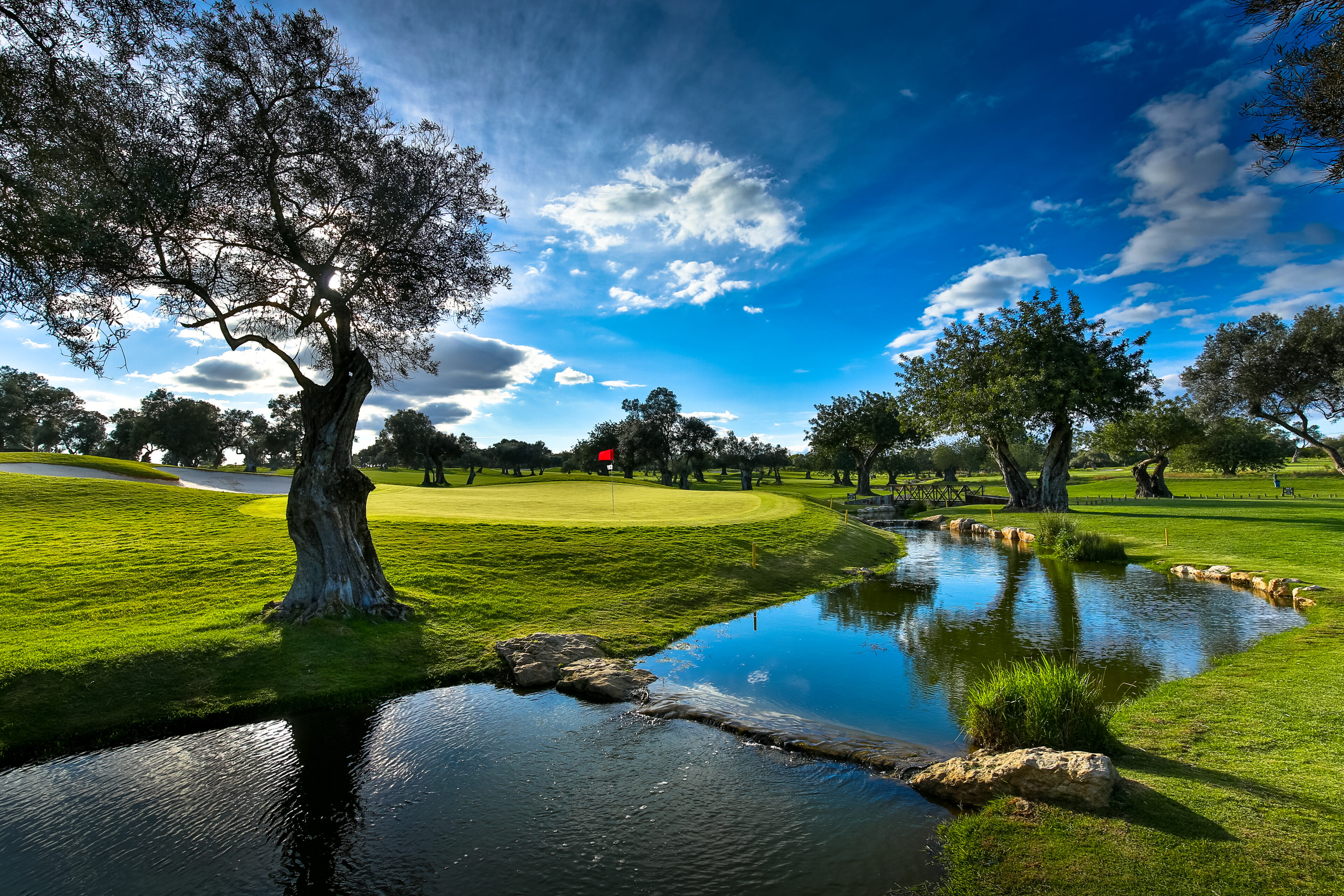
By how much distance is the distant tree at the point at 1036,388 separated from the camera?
36969mm

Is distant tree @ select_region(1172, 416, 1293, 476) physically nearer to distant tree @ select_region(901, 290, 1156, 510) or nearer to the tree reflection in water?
distant tree @ select_region(901, 290, 1156, 510)

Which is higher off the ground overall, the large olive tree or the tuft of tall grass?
the large olive tree

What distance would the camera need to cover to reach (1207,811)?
5.36 metres

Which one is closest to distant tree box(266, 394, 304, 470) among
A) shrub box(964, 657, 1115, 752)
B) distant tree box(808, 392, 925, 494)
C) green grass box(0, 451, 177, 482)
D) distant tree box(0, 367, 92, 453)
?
distant tree box(0, 367, 92, 453)

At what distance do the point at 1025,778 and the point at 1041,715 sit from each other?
121cm

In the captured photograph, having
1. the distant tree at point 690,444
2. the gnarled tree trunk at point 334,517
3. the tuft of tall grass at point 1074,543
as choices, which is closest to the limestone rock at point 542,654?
the gnarled tree trunk at point 334,517

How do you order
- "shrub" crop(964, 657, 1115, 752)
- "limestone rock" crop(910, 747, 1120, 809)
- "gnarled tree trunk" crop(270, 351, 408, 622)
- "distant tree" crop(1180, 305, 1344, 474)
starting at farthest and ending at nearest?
"distant tree" crop(1180, 305, 1344, 474) < "gnarled tree trunk" crop(270, 351, 408, 622) < "shrub" crop(964, 657, 1115, 752) < "limestone rock" crop(910, 747, 1120, 809)

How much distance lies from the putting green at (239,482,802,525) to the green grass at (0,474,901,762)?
5.11 feet

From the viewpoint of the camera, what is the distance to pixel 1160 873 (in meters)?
4.61

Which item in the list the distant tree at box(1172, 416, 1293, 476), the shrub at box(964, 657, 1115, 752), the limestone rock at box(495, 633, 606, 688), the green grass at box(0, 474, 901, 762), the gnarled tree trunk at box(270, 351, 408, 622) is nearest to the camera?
the shrub at box(964, 657, 1115, 752)

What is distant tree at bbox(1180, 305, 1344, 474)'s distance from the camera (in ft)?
114

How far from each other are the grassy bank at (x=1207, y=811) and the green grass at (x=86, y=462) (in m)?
52.3

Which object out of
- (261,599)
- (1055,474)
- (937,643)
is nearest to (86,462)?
(261,599)

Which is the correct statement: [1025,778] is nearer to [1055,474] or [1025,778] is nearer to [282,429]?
[1055,474]
